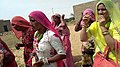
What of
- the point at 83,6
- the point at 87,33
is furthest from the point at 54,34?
the point at 83,6

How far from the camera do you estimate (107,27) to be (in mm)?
3738

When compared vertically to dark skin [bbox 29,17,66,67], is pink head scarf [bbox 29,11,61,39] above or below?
above

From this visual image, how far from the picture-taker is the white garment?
12.7 ft

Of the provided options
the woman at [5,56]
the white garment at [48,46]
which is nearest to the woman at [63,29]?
the woman at [5,56]

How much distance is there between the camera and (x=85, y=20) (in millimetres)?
4488

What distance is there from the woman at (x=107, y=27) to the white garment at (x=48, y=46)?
49cm

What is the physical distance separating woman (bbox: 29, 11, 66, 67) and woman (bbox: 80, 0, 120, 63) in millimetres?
485

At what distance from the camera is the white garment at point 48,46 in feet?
12.7

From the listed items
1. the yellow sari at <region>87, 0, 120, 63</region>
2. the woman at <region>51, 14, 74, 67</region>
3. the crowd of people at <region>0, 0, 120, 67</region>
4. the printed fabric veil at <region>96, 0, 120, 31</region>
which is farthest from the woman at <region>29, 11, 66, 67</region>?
the woman at <region>51, 14, 74, 67</region>

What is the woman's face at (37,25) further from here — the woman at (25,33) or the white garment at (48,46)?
the woman at (25,33)

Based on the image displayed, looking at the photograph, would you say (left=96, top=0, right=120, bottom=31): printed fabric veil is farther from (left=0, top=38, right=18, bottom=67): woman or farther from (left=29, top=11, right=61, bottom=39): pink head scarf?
(left=0, top=38, right=18, bottom=67): woman

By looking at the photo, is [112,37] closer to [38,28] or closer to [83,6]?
[38,28]

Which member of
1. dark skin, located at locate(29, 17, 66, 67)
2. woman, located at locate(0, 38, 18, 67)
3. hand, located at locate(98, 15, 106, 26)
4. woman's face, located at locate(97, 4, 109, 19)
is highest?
woman's face, located at locate(97, 4, 109, 19)

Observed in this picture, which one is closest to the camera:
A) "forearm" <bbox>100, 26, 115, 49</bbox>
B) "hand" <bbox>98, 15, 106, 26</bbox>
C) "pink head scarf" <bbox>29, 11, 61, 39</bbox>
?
"forearm" <bbox>100, 26, 115, 49</bbox>
